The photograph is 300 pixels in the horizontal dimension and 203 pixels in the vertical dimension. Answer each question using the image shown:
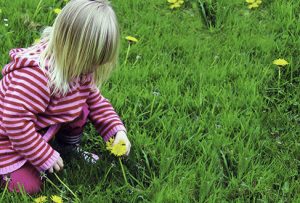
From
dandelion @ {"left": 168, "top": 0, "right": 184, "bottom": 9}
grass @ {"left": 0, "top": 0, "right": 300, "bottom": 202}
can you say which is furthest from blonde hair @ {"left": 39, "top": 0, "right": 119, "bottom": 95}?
dandelion @ {"left": 168, "top": 0, "right": 184, "bottom": 9}

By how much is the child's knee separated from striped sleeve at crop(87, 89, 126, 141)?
0.35m

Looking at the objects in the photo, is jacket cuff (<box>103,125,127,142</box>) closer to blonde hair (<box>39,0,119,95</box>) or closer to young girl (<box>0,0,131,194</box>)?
young girl (<box>0,0,131,194</box>)

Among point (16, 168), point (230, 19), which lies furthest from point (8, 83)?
point (230, 19)

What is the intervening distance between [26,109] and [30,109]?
0.05ft

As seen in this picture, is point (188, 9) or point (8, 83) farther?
point (188, 9)

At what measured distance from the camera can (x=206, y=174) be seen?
7.77ft

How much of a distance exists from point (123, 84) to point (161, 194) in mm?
860

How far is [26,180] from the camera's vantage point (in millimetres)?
A: 2221

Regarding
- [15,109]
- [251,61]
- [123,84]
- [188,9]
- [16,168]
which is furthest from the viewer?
[188,9]

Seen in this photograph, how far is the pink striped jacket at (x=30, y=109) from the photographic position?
2.09 metres

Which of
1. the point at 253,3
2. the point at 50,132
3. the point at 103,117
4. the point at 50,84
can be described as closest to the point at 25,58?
the point at 50,84

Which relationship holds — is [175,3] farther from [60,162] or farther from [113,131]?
[60,162]

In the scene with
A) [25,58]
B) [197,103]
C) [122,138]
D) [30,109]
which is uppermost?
[25,58]

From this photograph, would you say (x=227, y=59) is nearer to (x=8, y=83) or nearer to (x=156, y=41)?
(x=156, y=41)
